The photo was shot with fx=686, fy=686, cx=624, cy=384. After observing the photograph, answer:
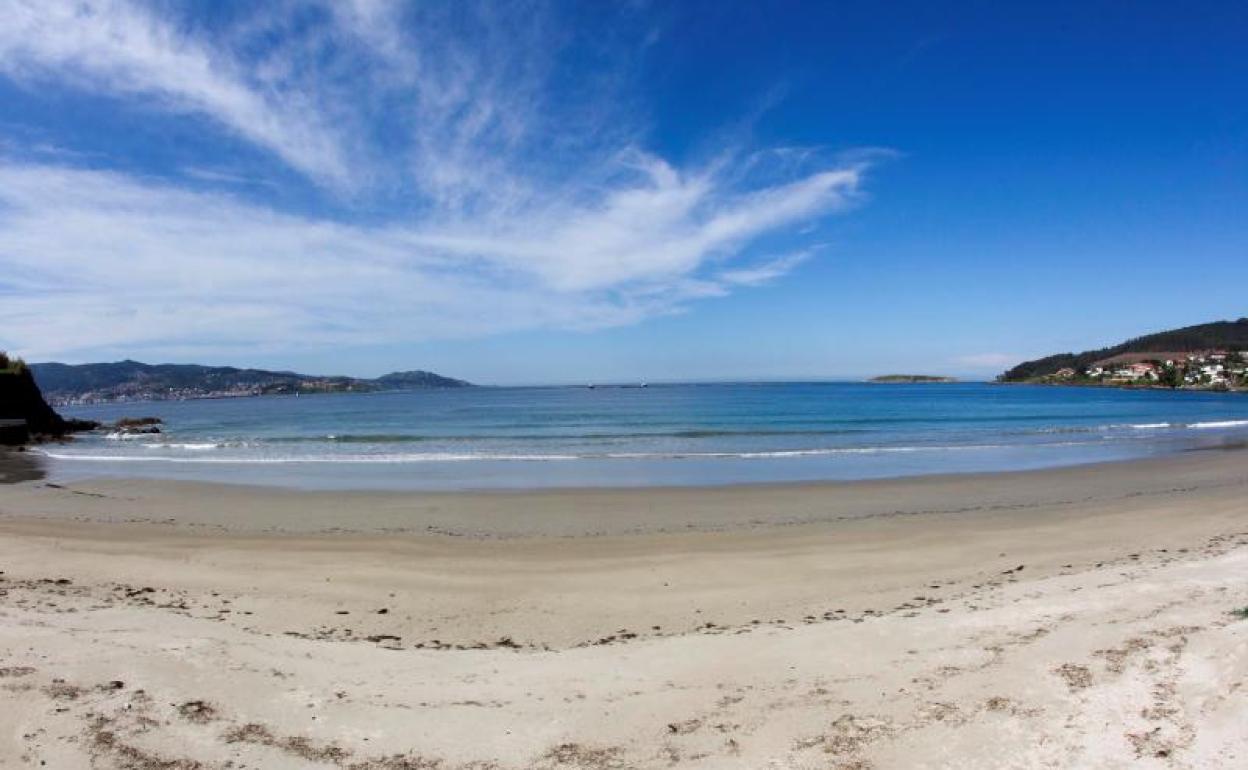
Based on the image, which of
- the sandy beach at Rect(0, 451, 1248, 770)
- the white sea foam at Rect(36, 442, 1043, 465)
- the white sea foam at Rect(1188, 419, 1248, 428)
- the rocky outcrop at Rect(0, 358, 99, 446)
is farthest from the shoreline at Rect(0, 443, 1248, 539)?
the rocky outcrop at Rect(0, 358, 99, 446)

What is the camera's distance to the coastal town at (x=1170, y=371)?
115688 mm

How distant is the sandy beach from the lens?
4.52 m

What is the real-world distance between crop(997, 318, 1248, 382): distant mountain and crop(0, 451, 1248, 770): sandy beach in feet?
595

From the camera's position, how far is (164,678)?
5391 millimetres

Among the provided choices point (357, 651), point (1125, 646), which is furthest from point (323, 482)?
point (1125, 646)

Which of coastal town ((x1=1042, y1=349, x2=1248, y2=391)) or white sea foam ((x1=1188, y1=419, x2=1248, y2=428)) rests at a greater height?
coastal town ((x1=1042, y1=349, x2=1248, y2=391))

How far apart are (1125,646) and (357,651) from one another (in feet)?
22.5

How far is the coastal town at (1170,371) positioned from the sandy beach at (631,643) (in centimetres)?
13342

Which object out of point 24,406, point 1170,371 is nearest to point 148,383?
point 24,406

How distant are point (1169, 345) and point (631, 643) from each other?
213m

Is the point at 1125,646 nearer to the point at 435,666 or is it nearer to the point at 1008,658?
the point at 1008,658

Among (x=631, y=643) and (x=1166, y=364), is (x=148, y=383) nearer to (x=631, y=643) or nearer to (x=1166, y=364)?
(x=631, y=643)

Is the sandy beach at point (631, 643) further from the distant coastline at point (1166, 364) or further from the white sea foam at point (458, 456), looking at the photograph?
the distant coastline at point (1166, 364)

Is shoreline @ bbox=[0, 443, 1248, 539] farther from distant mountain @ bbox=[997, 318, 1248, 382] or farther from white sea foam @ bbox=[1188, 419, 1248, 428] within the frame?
distant mountain @ bbox=[997, 318, 1248, 382]
